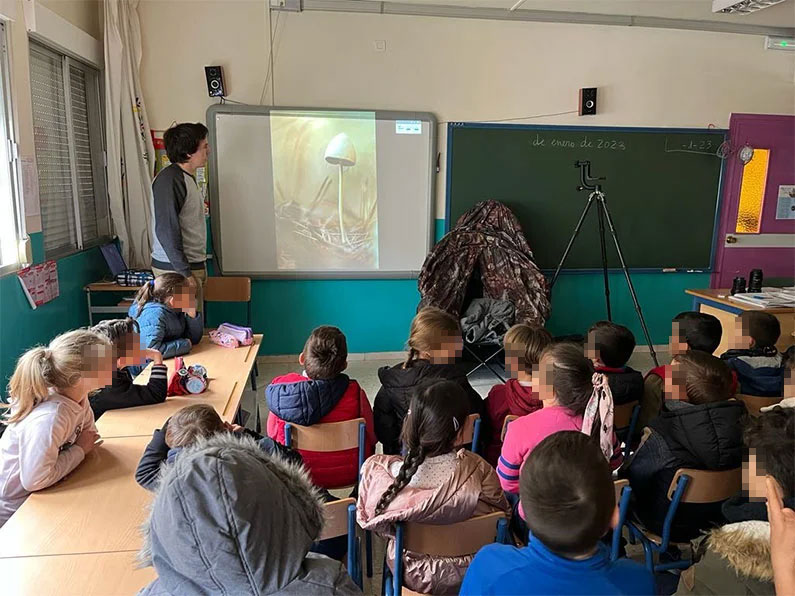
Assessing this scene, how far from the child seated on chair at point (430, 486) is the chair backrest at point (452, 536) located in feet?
0.07

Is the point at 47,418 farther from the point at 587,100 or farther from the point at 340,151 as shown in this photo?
the point at 587,100

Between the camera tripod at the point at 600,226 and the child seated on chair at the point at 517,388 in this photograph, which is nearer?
the child seated on chair at the point at 517,388

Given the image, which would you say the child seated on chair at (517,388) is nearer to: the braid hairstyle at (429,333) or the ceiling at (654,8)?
the braid hairstyle at (429,333)

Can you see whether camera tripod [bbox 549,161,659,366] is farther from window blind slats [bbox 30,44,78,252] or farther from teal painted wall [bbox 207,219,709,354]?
window blind slats [bbox 30,44,78,252]

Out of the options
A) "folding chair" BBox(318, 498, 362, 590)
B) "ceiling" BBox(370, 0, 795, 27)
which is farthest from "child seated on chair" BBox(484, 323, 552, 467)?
"ceiling" BBox(370, 0, 795, 27)

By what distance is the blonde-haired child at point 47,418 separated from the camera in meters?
1.54

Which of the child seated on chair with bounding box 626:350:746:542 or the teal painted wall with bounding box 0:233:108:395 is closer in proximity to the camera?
the child seated on chair with bounding box 626:350:746:542

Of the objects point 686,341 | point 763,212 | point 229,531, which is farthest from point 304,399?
point 763,212

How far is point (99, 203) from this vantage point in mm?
4090

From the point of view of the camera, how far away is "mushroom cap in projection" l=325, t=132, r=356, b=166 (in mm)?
4324

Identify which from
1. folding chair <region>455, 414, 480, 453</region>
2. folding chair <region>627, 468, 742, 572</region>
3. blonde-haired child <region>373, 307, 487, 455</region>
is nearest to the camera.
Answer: folding chair <region>627, 468, 742, 572</region>

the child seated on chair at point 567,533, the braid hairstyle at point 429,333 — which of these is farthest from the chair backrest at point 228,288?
the child seated on chair at point 567,533

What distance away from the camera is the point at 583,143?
4.65 metres

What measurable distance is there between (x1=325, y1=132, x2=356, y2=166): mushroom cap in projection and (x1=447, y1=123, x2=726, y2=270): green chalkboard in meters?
0.75
